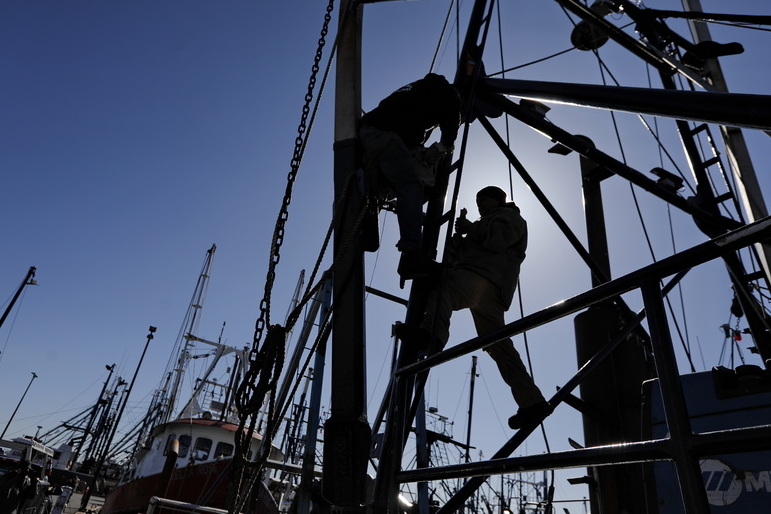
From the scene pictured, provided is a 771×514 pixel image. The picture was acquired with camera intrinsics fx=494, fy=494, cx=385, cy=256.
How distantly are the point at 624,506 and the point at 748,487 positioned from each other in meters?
1.25

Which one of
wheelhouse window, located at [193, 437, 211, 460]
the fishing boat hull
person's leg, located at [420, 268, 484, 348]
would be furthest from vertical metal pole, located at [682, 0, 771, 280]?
wheelhouse window, located at [193, 437, 211, 460]

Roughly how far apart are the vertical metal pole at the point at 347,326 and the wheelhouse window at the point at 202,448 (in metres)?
15.6

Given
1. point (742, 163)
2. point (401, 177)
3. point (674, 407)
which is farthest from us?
point (742, 163)

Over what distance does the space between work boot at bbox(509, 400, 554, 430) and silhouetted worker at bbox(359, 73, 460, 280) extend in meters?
1.24

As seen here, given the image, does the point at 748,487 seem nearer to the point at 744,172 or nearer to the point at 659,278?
the point at 659,278

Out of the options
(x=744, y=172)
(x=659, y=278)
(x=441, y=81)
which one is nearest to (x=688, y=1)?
(x=744, y=172)

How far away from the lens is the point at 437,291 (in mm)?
3168

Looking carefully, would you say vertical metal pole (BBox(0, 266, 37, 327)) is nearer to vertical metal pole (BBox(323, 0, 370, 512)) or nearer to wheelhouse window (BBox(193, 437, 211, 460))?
wheelhouse window (BBox(193, 437, 211, 460))

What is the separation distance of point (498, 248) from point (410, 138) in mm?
1115

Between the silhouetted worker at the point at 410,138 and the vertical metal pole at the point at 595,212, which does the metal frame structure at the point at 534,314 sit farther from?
the silhouetted worker at the point at 410,138

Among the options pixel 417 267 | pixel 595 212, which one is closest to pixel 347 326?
pixel 417 267

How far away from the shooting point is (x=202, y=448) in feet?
54.7

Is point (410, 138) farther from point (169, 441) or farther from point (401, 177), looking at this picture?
point (169, 441)

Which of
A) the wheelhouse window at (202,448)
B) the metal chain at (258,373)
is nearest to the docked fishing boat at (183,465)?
the wheelhouse window at (202,448)
